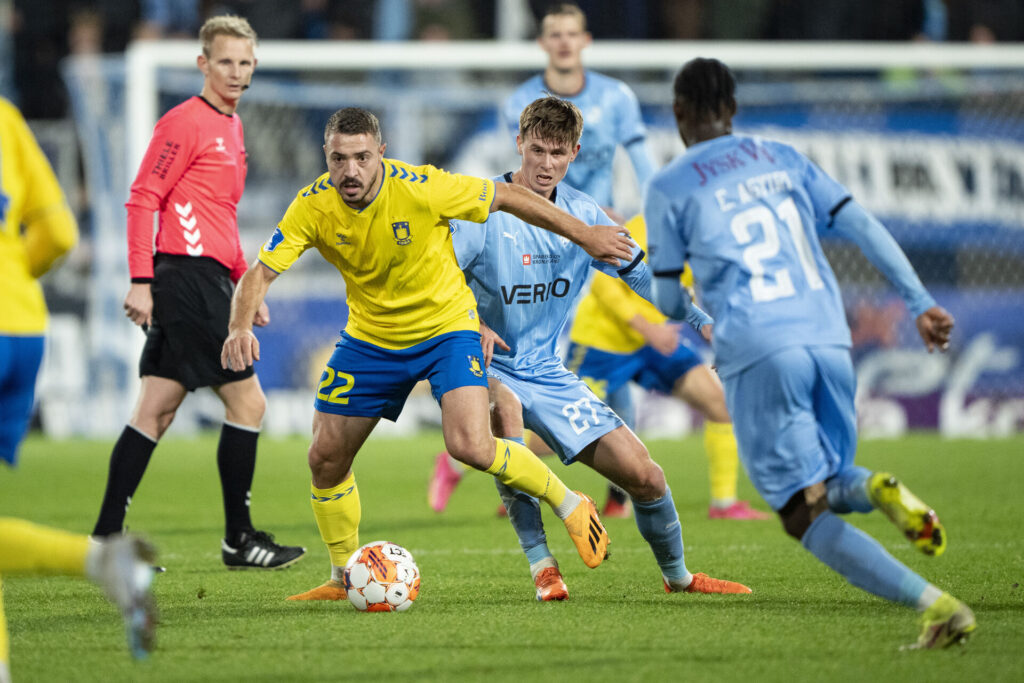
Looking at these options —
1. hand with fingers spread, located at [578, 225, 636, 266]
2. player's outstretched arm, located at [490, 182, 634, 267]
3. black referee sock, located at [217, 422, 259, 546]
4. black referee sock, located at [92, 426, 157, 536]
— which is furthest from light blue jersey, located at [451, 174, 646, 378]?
black referee sock, located at [92, 426, 157, 536]

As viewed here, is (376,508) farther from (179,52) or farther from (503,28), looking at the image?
(503,28)

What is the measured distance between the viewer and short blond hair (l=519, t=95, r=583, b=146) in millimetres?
5441

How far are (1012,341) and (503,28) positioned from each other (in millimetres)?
6590

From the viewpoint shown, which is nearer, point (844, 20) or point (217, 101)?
point (217, 101)

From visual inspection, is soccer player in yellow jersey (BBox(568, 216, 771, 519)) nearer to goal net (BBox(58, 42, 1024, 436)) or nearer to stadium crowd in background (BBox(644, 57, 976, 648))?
stadium crowd in background (BBox(644, 57, 976, 648))

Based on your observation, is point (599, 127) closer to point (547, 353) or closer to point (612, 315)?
point (612, 315)

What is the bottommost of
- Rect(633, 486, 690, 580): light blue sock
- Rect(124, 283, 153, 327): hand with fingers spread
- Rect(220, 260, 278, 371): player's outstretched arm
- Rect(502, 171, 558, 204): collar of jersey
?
Rect(633, 486, 690, 580): light blue sock

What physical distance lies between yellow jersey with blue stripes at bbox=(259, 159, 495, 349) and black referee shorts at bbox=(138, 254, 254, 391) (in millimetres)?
1263

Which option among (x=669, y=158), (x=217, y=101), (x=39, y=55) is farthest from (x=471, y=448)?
(x=39, y=55)

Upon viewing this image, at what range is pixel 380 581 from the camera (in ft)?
16.6

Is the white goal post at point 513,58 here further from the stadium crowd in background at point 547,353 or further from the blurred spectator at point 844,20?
the stadium crowd in background at point 547,353

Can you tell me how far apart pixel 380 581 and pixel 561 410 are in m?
0.99

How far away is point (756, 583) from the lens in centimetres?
569

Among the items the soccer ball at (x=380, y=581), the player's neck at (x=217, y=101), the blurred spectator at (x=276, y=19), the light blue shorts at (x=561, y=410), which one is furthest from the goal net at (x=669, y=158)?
the soccer ball at (x=380, y=581)
